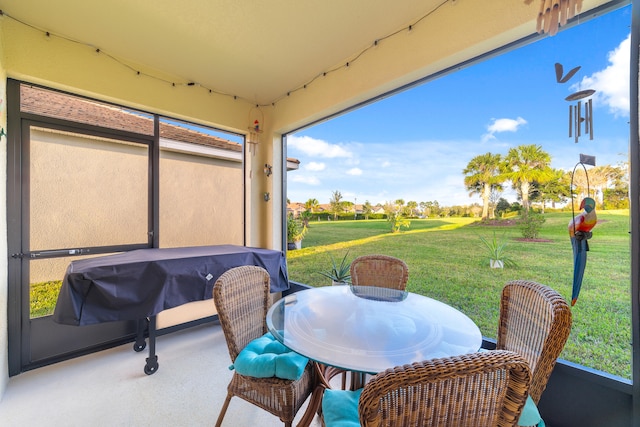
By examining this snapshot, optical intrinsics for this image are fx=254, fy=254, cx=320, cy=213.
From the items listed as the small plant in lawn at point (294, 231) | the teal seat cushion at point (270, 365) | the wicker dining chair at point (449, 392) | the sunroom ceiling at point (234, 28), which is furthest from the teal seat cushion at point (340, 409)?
the small plant in lawn at point (294, 231)

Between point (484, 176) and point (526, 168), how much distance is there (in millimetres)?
338

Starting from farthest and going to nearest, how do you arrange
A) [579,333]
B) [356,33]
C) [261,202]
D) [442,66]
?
[261,202] → [356,33] → [442,66] → [579,333]

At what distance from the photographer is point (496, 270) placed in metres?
2.39

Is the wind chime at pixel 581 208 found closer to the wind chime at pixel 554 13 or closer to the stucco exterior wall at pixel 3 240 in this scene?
the wind chime at pixel 554 13

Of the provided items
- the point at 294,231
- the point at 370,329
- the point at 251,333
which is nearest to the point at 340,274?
the point at 294,231

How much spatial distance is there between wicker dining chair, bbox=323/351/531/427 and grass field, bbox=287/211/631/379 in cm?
140

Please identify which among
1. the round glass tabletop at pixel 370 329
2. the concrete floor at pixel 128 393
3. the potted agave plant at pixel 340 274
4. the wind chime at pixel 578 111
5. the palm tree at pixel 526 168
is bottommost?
the concrete floor at pixel 128 393

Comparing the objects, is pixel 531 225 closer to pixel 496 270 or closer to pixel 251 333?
pixel 496 270

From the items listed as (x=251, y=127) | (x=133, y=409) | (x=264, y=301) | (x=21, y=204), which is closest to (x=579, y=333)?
(x=264, y=301)

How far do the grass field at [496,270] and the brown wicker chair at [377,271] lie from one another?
81 cm

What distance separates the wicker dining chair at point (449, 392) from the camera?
60 cm

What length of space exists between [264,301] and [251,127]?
102 inches

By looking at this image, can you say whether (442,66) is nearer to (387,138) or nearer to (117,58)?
(387,138)

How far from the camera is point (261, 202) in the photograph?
3.71 metres
